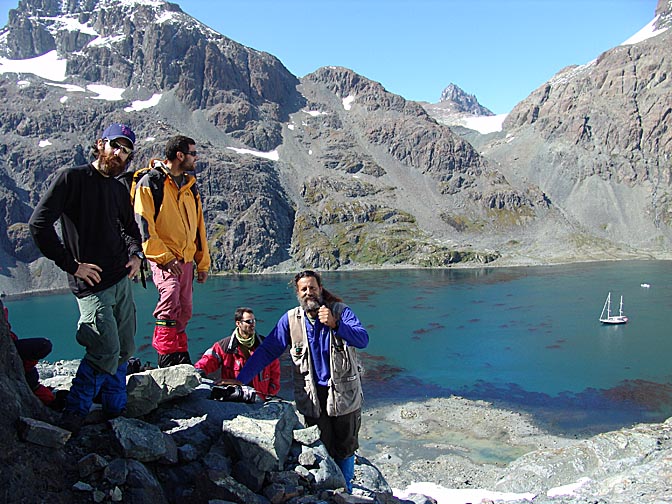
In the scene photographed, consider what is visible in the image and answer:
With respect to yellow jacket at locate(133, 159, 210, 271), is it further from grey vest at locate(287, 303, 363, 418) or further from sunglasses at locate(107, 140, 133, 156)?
grey vest at locate(287, 303, 363, 418)

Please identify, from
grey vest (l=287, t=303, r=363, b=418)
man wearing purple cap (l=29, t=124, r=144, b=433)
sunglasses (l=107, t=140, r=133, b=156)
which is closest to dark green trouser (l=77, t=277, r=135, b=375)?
man wearing purple cap (l=29, t=124, r=144, b=433)

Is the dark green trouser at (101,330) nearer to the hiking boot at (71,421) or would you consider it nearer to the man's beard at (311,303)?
the hiking boot at (71,421)

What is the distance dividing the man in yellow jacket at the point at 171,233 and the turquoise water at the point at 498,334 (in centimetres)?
3548

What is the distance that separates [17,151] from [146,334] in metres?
164

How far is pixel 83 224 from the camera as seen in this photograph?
573cm

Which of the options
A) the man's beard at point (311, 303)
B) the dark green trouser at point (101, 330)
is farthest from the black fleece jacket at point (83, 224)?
the man's beard at point (311, 303)

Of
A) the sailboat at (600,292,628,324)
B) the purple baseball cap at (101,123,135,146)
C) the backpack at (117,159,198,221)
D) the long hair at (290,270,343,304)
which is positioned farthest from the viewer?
the sailboat at (600,292,628,324)

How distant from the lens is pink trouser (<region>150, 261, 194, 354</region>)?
26.6 feet

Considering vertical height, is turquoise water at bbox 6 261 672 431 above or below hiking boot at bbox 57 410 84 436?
below

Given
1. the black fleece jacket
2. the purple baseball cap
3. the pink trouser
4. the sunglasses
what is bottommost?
the pink trouser

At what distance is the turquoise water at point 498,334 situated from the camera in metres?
43.3

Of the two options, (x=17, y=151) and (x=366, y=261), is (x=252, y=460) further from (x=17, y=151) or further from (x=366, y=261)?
(x=17, y=151)

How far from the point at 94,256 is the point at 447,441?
31.2 m

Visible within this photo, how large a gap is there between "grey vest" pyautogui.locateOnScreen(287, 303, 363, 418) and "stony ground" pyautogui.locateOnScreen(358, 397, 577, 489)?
19497 millimetres
